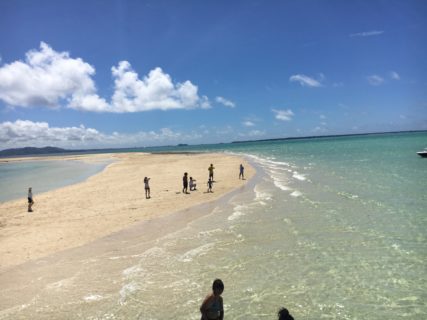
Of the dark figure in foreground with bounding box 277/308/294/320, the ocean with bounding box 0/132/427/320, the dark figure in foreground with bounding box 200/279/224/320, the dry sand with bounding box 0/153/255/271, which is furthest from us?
the dry sand with bounding box 0/153/255/271

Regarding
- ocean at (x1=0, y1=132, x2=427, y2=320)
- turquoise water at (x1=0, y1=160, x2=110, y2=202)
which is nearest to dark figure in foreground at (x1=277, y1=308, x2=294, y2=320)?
ocean at (x1=0, y1=132, x2=427, y2=320)

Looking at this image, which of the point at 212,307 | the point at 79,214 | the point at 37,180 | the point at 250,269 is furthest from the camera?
the point at 37,180

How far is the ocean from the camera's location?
9.10 metres

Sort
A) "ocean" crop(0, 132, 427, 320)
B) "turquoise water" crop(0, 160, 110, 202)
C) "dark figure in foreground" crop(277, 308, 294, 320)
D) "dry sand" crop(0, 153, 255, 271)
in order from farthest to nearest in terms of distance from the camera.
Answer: "turquoise water" crop(0, 160, 110, 202) < "dry sand" crop(0, 153, 255, 271) < "ocean" crop(0, 132, 427, 320) < "dark figure in foreground" crop(277, 308, 294, 320)

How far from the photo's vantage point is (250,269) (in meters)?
11.5

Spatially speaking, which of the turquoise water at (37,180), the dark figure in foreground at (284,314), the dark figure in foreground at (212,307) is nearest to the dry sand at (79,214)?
the turquoise water at (37,180)

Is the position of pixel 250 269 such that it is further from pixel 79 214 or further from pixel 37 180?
pixel 37 180

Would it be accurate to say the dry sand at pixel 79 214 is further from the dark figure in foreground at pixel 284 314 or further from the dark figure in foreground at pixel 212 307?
the dark figure in foreground at pixel 284 314

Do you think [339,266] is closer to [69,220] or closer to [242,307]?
[242,307]

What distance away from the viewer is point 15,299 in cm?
995

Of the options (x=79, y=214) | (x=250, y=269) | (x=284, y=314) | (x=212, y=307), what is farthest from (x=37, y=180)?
(x=284, y=314)

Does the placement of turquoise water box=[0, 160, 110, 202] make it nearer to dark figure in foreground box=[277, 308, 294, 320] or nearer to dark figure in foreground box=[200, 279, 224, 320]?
dark figure in foreground box=[200, 279, 224, 320]

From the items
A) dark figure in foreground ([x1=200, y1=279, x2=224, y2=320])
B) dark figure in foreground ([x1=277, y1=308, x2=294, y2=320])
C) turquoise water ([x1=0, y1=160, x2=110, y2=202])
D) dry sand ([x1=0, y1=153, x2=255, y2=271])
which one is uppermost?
dark figure in foreground ([x1=277, y1=308, x2=294, y2=320])

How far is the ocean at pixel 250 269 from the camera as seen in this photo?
9.10m
